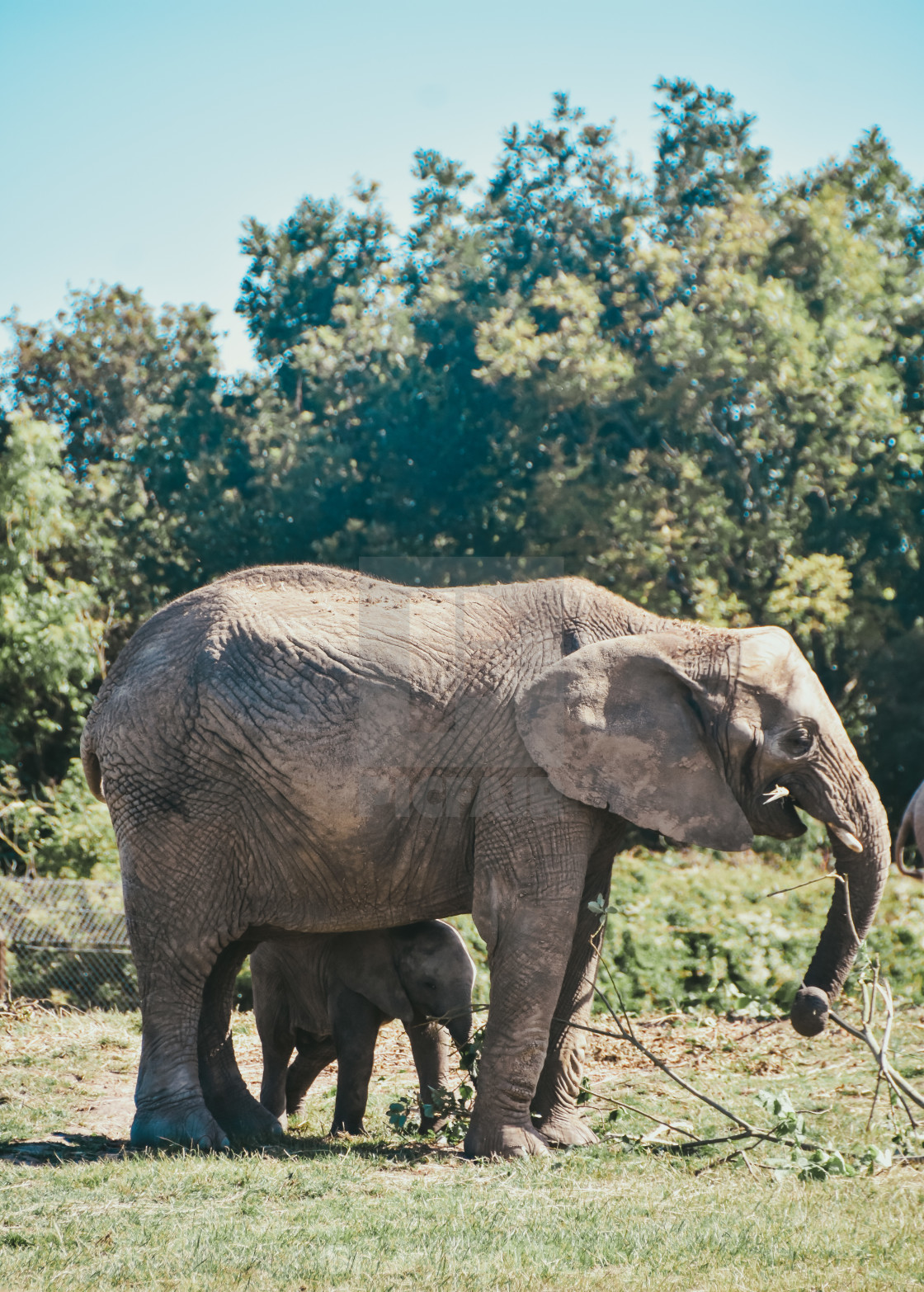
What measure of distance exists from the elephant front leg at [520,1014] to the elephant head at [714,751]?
2.24ft

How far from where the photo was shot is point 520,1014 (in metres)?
7.96

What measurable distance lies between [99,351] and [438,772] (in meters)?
34.9

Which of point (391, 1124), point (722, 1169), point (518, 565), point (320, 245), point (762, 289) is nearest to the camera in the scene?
point (722, 1169)

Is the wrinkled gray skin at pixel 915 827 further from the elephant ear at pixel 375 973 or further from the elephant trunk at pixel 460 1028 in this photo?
the elephant ear at pixel 375 973

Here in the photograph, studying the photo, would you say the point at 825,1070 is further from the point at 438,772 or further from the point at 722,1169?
the point at 438,772

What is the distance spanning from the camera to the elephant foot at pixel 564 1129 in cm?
852

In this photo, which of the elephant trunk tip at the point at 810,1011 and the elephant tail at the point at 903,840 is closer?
the elephant trunk tip at the point at 810,1011

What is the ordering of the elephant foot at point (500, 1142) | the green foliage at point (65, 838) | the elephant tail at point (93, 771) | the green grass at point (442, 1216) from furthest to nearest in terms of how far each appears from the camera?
the green foliage at point (65, 838) < the elephant tail at point (93, 771) < the elephant foot at point (500, 1142) < the green grass at point (442, 1216)

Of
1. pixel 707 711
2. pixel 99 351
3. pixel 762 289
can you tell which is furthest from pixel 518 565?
pixel 707 711

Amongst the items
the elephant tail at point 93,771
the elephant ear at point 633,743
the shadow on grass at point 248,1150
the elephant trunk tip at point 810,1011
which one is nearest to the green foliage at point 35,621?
the elephant tail at point 93,771

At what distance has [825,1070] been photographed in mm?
10586

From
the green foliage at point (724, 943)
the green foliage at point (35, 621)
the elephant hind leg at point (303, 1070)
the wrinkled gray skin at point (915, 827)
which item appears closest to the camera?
the wrinkled gray skin at point (915, 827)

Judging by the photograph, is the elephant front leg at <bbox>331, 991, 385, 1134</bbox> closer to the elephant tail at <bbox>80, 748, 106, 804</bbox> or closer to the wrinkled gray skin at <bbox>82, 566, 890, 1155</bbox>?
the wrinkled gray skin at <bbox>82, 566, 890, 1155</bbox>

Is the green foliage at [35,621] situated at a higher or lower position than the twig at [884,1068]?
higher
